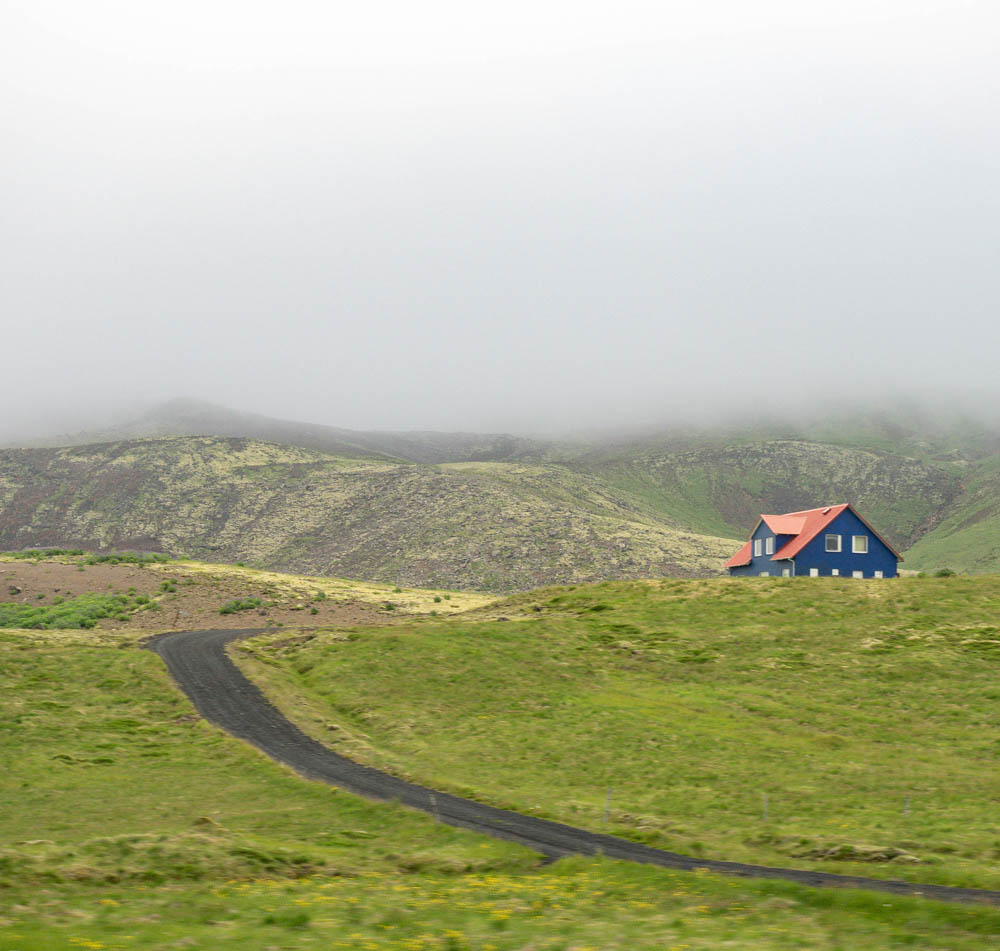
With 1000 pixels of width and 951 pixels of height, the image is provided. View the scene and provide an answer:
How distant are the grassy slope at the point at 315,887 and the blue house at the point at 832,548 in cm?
6259

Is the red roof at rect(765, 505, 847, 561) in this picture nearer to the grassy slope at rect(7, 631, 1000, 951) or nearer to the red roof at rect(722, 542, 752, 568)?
the red roof at rect(722, 542, 752, 568)

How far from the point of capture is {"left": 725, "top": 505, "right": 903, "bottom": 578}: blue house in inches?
3152

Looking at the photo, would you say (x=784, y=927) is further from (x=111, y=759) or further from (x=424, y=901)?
(x=111, y=759)

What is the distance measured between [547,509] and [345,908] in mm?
145656

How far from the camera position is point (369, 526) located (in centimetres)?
15625

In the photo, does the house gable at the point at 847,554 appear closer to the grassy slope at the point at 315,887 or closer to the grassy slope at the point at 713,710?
the grassy slope at the point at 713,710

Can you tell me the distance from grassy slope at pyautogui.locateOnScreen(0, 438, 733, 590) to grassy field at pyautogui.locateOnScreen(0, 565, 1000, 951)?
6773 centimetres

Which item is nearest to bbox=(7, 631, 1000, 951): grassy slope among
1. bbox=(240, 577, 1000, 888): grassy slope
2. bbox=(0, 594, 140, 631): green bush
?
bbox=(240, 577, 1000, 888): grassy slope

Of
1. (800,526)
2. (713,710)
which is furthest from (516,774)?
(800,526)

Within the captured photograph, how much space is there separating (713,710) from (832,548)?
151 ft

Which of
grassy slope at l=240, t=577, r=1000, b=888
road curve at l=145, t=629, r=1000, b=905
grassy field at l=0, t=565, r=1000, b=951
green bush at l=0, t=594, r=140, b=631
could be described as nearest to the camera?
grassy field at l=0, t=565, r=1000, b=951

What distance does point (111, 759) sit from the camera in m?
31.8

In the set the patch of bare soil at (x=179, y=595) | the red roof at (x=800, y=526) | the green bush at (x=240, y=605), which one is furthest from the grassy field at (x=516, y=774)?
the red roof at (x=800, y=526)

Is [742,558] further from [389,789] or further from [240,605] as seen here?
[389,789]
